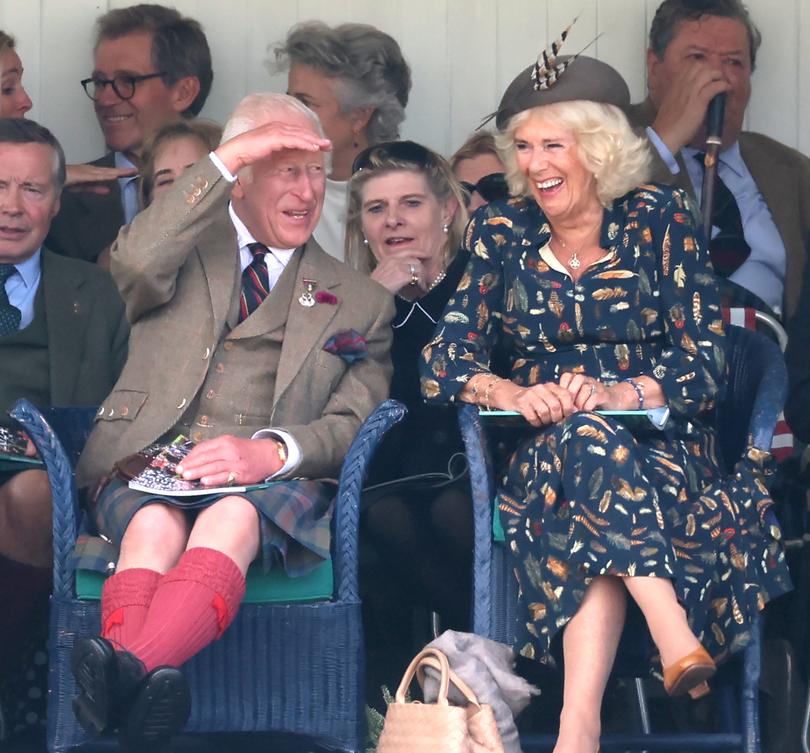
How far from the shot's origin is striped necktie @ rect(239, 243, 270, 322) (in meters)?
4.02

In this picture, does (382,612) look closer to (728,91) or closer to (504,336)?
(504,336)

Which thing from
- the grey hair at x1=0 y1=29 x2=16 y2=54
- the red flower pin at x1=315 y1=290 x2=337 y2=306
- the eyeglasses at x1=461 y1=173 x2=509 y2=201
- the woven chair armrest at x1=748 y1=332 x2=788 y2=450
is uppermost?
the grey hair at x1=0 y1=29 x2=16 y2=54

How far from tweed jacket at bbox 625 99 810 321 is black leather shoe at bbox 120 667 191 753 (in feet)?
8.08

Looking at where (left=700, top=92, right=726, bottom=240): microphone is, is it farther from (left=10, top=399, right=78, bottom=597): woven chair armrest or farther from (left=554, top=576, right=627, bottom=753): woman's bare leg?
(left=10, top=399, right=78, bottom=597): woven chair armrest

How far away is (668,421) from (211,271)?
1069 mm

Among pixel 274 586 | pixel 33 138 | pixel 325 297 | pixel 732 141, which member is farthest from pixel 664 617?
pixel 732 141

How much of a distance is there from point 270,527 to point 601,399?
75cm

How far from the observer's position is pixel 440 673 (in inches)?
137

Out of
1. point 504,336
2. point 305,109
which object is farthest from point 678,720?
point 305,109

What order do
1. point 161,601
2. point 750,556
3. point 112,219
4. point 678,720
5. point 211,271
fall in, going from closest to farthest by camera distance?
point 161,601 → point 750,556 → point 211,271 → point 678,720 → point 112,219

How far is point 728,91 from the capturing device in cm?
535

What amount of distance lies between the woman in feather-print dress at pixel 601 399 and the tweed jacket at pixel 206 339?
0.20 meters

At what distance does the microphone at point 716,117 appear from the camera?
5.14 metres

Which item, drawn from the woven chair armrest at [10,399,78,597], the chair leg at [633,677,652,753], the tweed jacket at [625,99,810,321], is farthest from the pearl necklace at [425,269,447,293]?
the woven chair armrest at [10,399,78,597]
